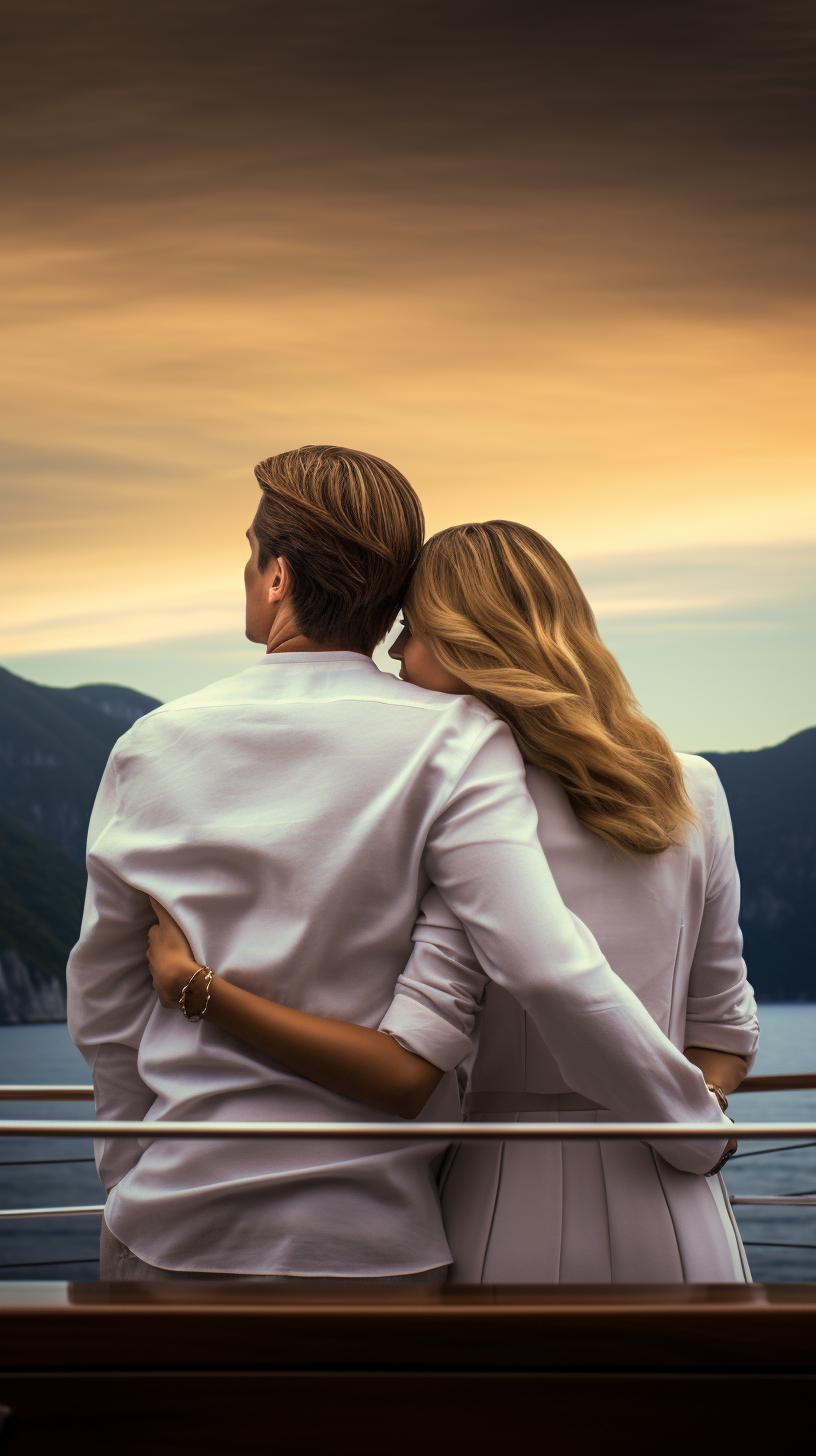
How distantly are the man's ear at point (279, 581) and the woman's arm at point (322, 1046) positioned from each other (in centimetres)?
47

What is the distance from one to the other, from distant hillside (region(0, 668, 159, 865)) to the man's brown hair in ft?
398

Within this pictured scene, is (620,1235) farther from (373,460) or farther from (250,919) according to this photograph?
(373,460)

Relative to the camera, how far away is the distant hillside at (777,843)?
384ft

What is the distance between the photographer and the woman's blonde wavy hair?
4.49 ft

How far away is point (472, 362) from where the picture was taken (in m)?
32.9

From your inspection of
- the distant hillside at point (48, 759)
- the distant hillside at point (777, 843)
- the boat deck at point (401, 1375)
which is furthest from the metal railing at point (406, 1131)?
the distant hillside at point (48, 759)

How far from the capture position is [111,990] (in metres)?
1.41

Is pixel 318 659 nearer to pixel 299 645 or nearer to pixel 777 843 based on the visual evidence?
pixel 299 645

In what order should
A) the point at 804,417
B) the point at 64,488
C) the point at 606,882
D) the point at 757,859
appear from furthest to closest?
the point at 757,859 < the point at 64,488 < the point at 804,417 < the point at 606,882

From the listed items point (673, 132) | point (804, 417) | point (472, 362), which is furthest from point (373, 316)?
point (673, 132)

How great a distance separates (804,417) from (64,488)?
36.7 metres

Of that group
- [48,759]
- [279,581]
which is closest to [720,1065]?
[279,581]

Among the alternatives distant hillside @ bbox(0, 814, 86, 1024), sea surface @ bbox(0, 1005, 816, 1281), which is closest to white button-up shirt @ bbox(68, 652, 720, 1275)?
sea surface @ bbox(0, 1005, 816, 1281)

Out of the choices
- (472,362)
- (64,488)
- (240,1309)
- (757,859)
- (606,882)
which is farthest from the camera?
(757,859)
